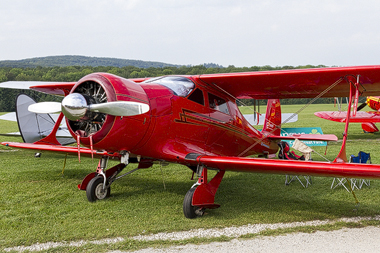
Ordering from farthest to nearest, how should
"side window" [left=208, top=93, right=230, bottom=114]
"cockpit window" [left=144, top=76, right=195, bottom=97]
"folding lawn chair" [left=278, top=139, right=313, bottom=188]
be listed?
1. "folding lawn chair" [left=278, top=139, right=313, bottom=188]
2. "side window" [left=208, top=93, right=230, bottom=114]
3. "cockpit window" [left=144, top=76, right=195, bottom=97]

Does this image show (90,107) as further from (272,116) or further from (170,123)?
(272,116)

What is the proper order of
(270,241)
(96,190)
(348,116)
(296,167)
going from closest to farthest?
1. (270,241)
2. (296,167)
3. (348,116)
4. (96,190)

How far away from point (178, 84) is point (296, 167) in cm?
243

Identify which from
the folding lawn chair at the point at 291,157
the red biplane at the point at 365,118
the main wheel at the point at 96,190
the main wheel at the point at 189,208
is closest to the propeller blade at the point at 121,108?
the main wheel at the point at 189,208

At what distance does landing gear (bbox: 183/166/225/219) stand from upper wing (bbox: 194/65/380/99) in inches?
73.6

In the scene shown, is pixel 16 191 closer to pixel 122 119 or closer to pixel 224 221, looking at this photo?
pixel 122 119

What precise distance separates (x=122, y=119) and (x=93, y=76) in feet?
2.43

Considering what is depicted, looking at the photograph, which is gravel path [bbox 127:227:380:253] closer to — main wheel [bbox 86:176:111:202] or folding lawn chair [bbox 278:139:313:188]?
main wheel [bbox 86:176:111:202]

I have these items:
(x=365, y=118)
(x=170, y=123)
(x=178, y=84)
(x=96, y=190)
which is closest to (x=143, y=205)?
(x=96, y=190)

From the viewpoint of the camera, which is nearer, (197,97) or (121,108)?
(121,108)

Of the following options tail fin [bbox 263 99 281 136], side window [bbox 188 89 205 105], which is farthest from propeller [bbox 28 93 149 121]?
tail fin [bbox 263 99 281 136]

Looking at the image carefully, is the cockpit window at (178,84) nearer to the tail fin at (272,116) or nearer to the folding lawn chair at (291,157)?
the folding lawn chair at (291,157)

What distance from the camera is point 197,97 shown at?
580cm

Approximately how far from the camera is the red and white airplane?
14.5 ft
